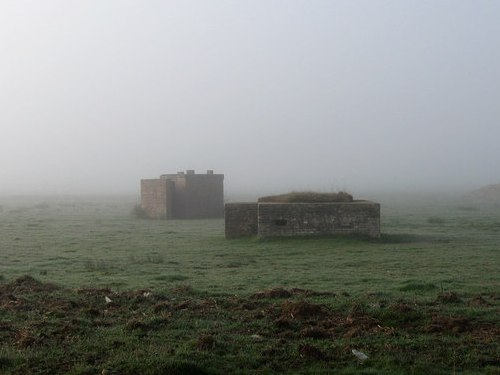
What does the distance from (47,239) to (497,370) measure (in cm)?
2024

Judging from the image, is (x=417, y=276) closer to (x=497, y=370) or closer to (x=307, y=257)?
(x=307, y=257)

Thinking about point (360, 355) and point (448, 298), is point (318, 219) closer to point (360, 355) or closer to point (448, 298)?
point (448, 298)

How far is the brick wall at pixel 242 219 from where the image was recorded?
22.0 meters

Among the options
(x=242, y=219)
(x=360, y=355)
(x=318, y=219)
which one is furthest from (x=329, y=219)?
(x=360, y=355)

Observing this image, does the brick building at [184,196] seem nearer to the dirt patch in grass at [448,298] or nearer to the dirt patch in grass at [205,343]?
the dirt patch in grass at [448,298]

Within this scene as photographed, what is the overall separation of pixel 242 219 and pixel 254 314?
44.5 ft

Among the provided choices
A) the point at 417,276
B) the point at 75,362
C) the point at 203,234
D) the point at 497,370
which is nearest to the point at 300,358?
the point at 497,370

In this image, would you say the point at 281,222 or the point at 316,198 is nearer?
the point at 281,222

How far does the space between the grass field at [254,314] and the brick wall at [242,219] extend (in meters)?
5.08

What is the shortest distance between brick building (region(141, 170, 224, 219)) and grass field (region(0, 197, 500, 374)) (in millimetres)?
21297

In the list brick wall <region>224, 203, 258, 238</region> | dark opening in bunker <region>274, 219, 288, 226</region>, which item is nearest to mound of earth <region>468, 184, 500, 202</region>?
brick wall <region>224, 203, 258, 238</region>

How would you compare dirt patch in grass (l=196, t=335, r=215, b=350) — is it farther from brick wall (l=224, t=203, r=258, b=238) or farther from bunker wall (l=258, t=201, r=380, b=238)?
brick wall (l=224, t=203, r=258, b=238)

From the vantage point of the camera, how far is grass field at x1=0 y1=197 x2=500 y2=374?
6398 millimetres

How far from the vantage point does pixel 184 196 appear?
3894cm
